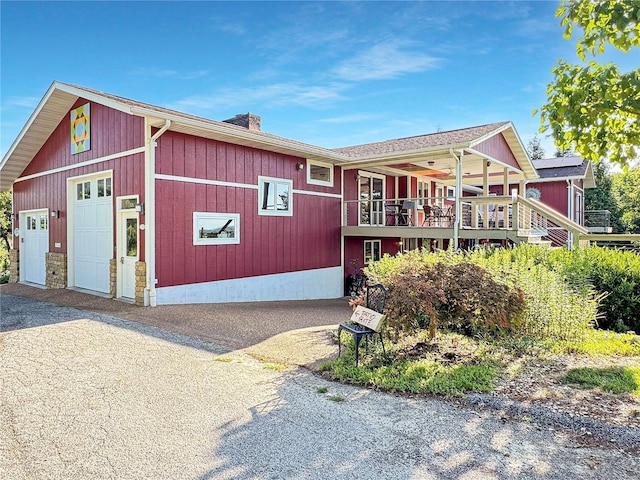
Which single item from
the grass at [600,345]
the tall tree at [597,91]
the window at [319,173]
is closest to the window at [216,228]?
the window at [319,173]

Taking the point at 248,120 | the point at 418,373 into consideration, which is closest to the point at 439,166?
the point at 248,120

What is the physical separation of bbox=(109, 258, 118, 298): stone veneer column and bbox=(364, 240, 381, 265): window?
8.73m

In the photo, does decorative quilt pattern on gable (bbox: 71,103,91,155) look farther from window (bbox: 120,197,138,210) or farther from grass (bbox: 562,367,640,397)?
grass (bbox: 562,367,640,397)

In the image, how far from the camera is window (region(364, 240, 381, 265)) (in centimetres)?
1577

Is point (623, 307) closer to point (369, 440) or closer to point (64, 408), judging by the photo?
point (369, 440)

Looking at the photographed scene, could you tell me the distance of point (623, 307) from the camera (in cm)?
719

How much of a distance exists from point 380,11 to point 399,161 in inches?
175

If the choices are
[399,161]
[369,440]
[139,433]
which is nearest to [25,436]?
[139,433]

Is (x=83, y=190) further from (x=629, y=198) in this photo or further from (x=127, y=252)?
(x=629, y=198)

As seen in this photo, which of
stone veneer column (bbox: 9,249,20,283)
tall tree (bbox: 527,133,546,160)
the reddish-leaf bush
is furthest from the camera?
tall tree (bbox: 527,133,546,160)

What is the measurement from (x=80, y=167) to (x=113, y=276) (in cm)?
346

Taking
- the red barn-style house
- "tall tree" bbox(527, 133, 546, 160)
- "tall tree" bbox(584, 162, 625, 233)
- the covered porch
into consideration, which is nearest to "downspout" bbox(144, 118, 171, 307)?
the red barn-style house

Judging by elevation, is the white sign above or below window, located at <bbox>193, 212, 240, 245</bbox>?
below

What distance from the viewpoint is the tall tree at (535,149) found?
42.3 meters
